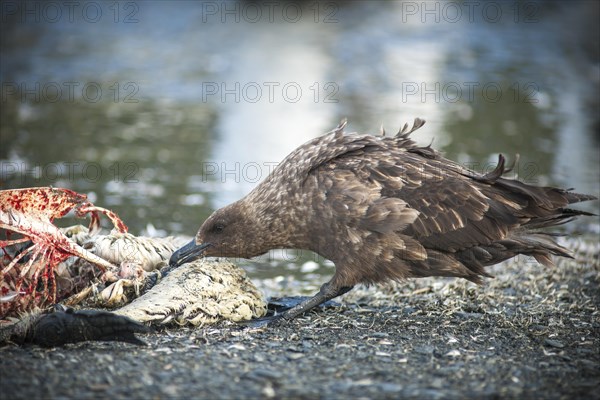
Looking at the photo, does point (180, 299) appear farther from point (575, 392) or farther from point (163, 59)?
point (163, 59)

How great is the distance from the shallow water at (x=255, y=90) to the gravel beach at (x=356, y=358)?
8.64 ft

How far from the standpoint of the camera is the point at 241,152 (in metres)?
11.3

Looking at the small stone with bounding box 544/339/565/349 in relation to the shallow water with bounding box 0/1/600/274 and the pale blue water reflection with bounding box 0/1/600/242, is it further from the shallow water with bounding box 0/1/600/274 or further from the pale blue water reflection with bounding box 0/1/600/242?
the pale blue water reflection with bounding box 0/1/600/242

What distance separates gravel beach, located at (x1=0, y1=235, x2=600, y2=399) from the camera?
3.94 m

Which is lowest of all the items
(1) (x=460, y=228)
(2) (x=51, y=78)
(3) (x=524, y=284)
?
(3) (x=524, y=284)

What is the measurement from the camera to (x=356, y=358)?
175 inches

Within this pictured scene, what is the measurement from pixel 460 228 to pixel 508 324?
74cm

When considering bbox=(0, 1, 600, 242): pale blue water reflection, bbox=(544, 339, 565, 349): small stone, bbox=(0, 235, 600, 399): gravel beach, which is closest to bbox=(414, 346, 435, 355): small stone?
bbox=(0, 235, 600, 399): gravel beach

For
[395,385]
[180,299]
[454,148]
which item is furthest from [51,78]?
[395,385]

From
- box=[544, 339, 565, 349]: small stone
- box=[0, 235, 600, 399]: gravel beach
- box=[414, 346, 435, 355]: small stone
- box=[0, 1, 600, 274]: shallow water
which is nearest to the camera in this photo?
→ box=[0, 235, 600, 399]: gravel beach

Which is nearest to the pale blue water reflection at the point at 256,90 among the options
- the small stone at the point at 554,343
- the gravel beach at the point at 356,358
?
the gravel beach at the point at 356,358

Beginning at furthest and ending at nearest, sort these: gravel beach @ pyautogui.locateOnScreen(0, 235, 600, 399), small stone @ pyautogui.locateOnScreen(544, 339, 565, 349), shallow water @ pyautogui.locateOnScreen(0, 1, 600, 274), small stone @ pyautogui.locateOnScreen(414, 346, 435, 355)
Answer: shallow water @ pyautogui.locateOnScreen(0, 1, 600, 274) < small stone @ pyautogui.locateOnScreen(544, 339, 565, 349) < small stone @ pyautogui.locateOnScreen(414, 346, 435, 355) < gravel beach @ pyautogui.locateOnScreen(0, 235, 600, 399)

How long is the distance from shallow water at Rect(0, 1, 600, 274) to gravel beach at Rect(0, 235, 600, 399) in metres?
2.63

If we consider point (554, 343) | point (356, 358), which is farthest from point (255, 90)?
point (356, 358)
